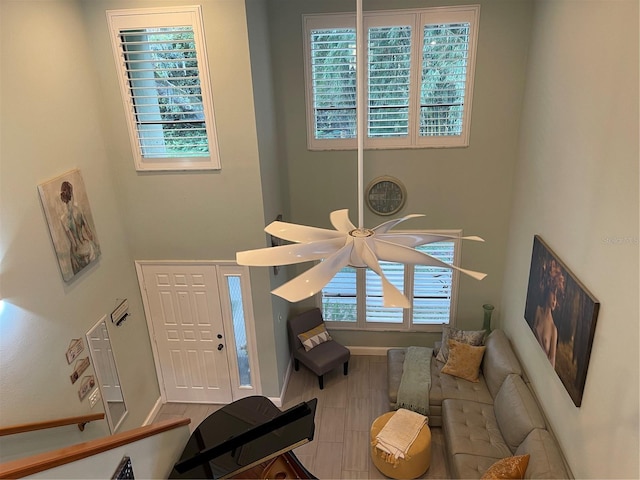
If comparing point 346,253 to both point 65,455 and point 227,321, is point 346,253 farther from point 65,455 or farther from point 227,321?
point 227,321

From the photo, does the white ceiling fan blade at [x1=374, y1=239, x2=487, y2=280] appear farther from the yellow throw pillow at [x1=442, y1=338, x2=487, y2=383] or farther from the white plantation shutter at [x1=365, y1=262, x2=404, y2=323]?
the white plantation shutter at [x1=365, y1=262, x2=404, y2=323]

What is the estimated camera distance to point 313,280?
2.11m

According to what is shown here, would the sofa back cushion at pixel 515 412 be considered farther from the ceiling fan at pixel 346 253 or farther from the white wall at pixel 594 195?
the ceiling fan at pixel 346 253

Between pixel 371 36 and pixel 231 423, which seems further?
pixel 371 36

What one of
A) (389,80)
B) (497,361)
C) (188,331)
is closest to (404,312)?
(497,361)

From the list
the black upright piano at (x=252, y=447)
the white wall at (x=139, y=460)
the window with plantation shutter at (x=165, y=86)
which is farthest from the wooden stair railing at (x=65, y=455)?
the window with plantation shutter at (x=165, y=86)

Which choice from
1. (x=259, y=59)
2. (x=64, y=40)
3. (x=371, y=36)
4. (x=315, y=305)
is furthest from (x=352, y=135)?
(x=64, y=40)

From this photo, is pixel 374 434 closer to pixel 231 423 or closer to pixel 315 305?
pixel 231 423

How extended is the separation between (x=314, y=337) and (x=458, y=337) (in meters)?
1.91

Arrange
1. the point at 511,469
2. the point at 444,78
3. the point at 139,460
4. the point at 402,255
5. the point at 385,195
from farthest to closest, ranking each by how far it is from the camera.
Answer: the point at 385,195
the point at 444,78
the point at 511,469
the point at 139,460
the point at 402,255

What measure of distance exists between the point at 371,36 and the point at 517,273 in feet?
10.7

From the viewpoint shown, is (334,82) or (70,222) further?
(334,82)

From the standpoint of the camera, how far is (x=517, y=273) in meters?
5.39

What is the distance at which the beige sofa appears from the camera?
3.97m
